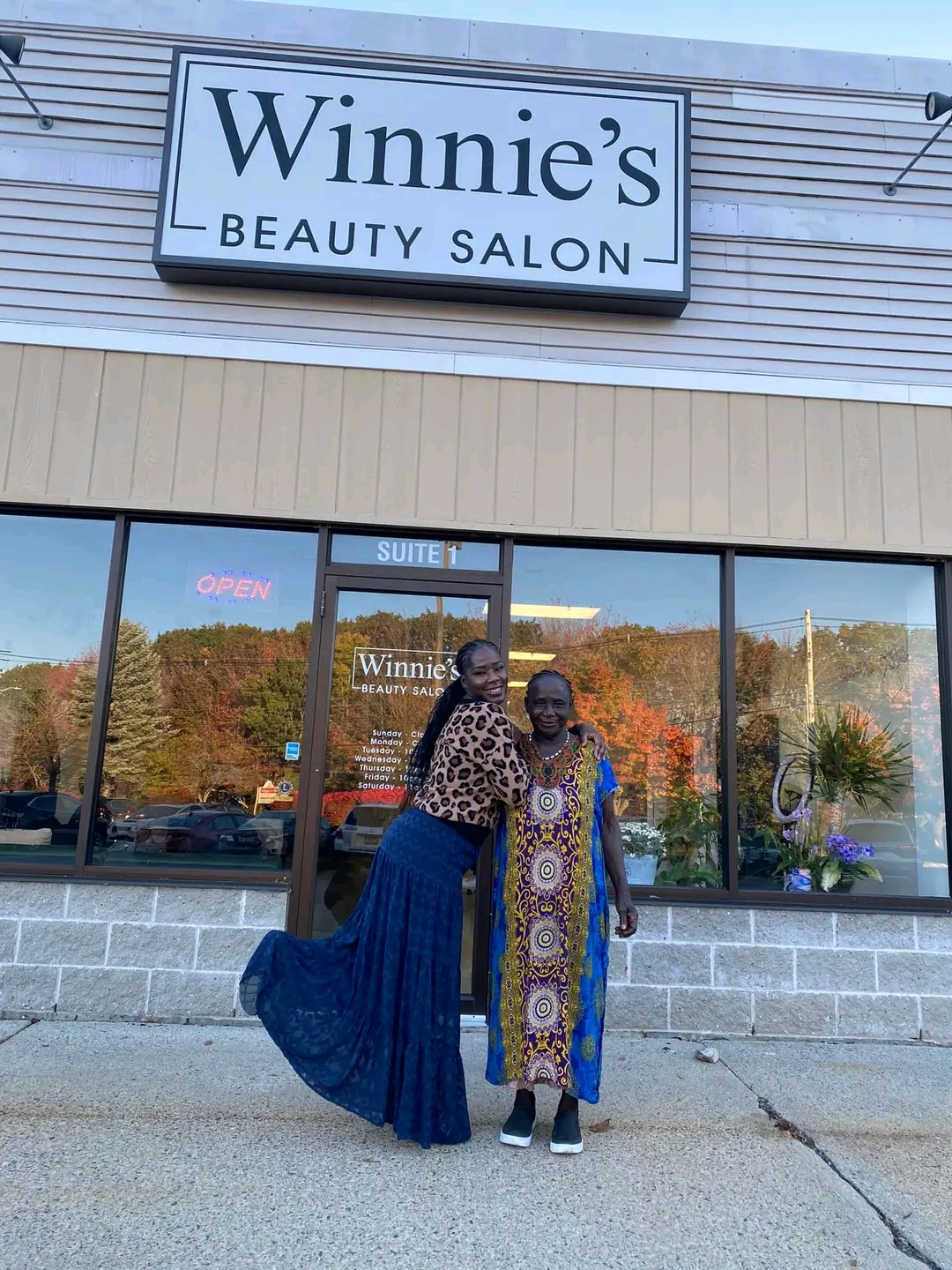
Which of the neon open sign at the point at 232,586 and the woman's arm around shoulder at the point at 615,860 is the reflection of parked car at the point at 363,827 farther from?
the woman's arm around shoulder at the point at 615,860

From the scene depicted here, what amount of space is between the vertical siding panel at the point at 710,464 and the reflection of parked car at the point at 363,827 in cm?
229

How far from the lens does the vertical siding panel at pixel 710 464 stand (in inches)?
194

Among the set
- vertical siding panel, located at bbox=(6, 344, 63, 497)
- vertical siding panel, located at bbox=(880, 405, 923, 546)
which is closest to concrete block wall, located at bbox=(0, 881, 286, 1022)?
vertical siding panel, located at bbox=(6, 344, 63, 497)

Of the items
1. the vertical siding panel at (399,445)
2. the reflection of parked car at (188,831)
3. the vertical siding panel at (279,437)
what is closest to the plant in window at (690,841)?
the vertical siding panel at (399,445)

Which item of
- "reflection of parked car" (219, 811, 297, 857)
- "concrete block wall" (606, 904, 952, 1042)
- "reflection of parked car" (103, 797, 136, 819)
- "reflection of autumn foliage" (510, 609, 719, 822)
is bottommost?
"concrete block wall" (606, 904, 952, 1042)

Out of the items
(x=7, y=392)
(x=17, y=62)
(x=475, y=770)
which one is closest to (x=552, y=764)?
(x=475, y=770)

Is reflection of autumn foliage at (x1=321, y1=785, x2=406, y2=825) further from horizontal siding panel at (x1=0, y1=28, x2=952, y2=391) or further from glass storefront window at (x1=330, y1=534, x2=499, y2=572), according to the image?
horizontal siding panel at (x1=0, y1=28, x2=952, y2=391)

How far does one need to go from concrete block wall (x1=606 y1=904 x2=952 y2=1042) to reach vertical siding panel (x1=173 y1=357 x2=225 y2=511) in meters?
3.22

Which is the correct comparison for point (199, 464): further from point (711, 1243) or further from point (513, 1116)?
point (711, 1243)

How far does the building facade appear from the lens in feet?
15.5

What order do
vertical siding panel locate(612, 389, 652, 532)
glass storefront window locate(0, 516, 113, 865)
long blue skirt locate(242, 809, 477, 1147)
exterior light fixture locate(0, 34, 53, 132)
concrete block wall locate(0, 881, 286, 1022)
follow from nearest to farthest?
long blue skirt locate(242, 809, 477, 1147)
concrete block wall locate(0, 881, 286, 1022)
exterior light fixture locate(0, 34, 53, 132)
glass storefront window locate(0, 516, 113, 865)
vertical siding panel locate(612, 389, 652, 532)

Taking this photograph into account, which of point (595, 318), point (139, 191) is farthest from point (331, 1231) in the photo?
point (139, 191)

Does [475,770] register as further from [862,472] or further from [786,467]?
[862,472]

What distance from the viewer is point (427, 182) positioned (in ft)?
16.5
